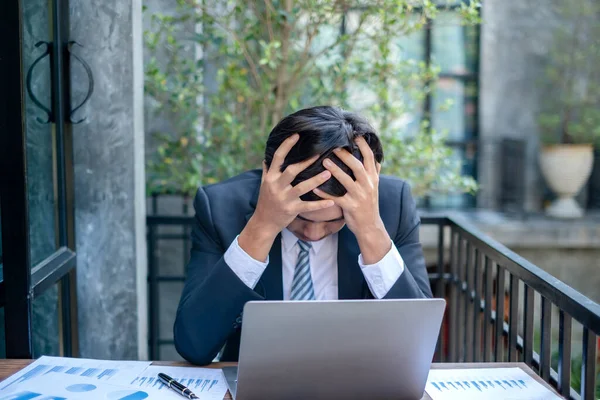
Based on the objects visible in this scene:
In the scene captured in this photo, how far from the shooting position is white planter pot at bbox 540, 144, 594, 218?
5.93 meters

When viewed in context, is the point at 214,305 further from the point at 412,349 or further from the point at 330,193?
the point at 412,349

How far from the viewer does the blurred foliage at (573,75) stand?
19.9 ft

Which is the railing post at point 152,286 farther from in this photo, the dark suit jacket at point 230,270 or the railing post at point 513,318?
the railing post at point 513,318

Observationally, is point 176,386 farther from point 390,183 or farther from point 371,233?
point 390,183

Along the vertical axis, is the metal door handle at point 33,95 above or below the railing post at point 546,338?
above

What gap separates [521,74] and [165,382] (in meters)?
5.61

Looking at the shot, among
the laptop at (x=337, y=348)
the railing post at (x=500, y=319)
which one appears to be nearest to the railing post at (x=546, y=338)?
the railing post at (x=500, y=319)

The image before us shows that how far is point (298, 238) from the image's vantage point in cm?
185

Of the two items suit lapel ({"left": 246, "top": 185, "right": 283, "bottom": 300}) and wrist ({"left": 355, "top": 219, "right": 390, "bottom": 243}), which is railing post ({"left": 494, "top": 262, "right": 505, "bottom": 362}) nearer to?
wrist ({"left": 355, "top": 219, "right": 390, "bottom": 243})

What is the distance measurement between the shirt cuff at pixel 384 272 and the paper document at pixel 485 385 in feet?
0.81

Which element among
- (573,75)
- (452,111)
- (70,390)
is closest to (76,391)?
(70,390)

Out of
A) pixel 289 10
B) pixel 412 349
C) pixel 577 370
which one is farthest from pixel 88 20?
pixel 577 370

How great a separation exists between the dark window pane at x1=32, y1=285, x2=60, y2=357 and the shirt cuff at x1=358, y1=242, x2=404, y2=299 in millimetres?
1107

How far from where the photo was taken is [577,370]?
346cm
